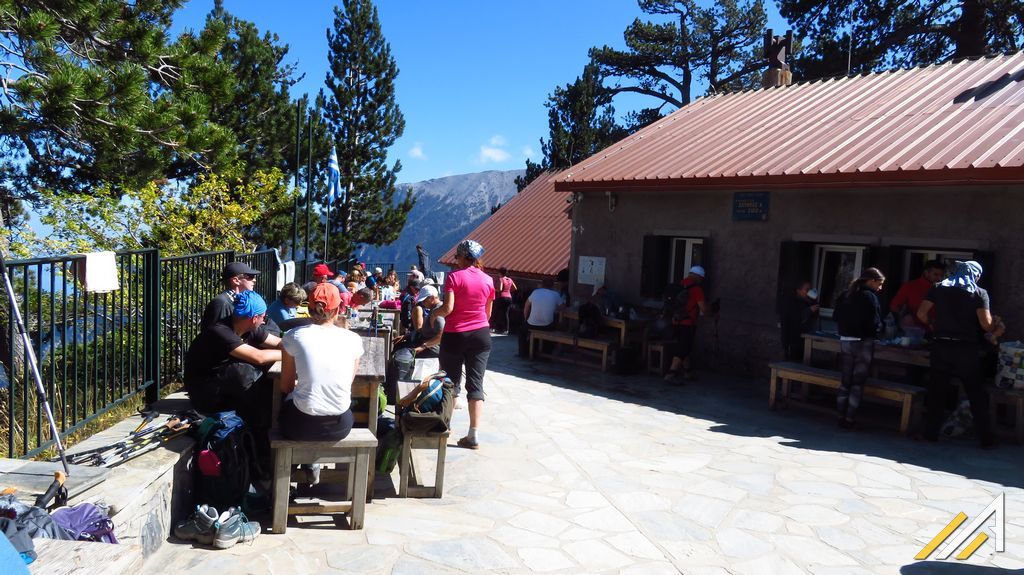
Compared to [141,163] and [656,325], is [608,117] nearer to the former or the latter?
Answer: [656,325]

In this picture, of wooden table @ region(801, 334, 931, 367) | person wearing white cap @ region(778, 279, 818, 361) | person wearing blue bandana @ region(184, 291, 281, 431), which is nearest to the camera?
person wearing blue bandana @ region(184, 291, 281, 431)

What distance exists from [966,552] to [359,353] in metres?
3.97

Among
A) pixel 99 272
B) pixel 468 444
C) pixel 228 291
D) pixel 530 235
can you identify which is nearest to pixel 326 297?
pixel 99 272

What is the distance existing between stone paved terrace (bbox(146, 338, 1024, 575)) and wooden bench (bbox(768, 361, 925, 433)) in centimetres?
34

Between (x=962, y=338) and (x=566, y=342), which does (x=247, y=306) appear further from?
(x=566, y=342)

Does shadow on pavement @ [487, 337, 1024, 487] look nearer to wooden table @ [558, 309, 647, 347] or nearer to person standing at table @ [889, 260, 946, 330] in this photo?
wooden table @ [558, 309, 647, 347]

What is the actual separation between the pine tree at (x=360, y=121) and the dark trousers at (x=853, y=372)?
80.9 ft

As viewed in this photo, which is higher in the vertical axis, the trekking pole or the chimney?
the chimney

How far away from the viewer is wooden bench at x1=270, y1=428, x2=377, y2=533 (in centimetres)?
445

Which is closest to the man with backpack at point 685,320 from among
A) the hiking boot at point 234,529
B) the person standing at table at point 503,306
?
the person standing at table at point 503,306

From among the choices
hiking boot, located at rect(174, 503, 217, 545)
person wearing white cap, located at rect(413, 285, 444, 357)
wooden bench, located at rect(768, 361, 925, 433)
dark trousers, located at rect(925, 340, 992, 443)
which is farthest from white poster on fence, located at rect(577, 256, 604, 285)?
hiking boot, located at rect(174, 503, 217, 545)

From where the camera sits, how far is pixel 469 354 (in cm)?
647

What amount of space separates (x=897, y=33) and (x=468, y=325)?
21050 mm

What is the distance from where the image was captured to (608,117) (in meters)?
28.0
